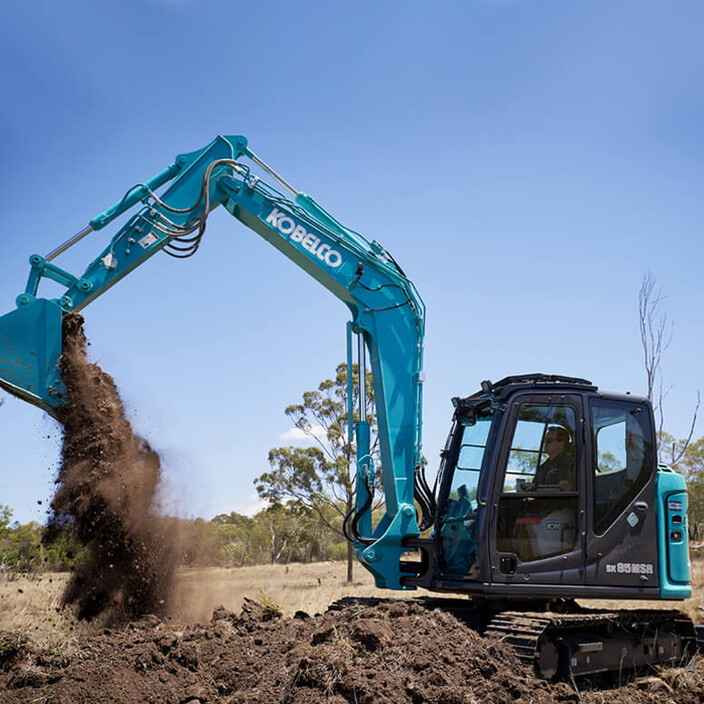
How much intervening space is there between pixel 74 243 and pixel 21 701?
14.1 ft

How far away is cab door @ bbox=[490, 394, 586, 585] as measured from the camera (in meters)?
6.61

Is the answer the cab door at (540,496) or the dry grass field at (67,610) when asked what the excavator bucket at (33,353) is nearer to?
the dry grass field at (67,610)

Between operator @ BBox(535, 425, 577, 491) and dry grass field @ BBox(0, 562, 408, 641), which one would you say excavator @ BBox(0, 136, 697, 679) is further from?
dry grass field @ BBox(0, 562, 408, 641)

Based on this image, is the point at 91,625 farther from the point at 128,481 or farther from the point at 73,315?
the point at 73,315

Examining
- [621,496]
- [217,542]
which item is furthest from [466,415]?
[217,542]

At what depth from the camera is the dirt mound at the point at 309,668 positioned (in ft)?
17.3

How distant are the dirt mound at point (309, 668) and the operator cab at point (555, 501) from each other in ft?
2.44

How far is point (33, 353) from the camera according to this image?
709 centimetres

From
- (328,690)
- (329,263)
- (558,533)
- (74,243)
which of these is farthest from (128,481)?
(558,533)

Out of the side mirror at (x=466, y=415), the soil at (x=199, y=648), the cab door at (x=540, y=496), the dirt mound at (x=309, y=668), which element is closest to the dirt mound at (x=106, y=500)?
the soil at (x=199, y=648)

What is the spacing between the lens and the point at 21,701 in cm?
536

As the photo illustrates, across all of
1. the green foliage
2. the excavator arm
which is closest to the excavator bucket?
the excavator arm

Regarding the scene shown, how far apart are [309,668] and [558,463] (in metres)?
3.00

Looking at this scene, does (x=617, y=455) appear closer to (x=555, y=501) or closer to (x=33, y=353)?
(x=555, y=501)
